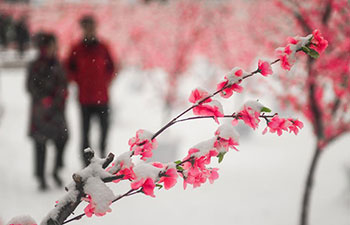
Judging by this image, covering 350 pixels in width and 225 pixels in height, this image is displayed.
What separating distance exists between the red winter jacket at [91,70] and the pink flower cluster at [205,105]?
2044 millimetres

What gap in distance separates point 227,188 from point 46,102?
84.4 inches

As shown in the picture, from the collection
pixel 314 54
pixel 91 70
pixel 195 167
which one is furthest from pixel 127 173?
pixel 91 70

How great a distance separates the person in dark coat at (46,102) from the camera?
2875 millimetres

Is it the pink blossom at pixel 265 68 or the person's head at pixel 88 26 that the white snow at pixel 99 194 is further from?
the person's head at pixel 88 26

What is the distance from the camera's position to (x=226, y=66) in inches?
280

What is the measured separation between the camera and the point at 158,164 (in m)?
1.05

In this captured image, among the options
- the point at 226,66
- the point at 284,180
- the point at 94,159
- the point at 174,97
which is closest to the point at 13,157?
the point at 174,97

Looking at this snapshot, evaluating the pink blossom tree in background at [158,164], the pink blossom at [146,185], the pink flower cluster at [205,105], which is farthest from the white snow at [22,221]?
the pink flower cluster at [205,105]

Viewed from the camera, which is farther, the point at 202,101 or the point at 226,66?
the point at 226,66

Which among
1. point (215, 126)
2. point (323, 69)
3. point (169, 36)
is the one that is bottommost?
point (323, 69)

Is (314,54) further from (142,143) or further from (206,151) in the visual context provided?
(142,143)

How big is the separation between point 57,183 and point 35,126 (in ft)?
2.01

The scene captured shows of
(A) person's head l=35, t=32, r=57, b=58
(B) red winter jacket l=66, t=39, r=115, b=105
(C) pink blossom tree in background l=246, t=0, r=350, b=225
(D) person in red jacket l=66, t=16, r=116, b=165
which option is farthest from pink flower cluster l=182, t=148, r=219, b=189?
(A) person's head l=35, t=32, r=57, b=58

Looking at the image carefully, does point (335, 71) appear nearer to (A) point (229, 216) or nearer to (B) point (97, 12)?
(A) point (229, 216)
